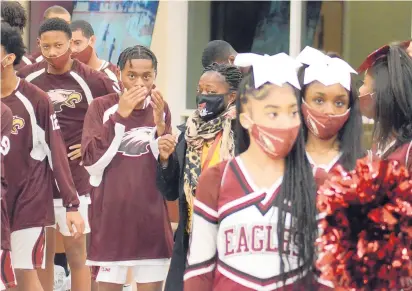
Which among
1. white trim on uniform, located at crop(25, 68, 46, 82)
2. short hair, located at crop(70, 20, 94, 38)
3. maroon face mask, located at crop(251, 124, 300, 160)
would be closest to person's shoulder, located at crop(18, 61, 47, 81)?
white trim on uniform, located at crop(25, 68, 46, 82)

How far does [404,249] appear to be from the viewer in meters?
3.59

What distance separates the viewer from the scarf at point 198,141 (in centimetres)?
534

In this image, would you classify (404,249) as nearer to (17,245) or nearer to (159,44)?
(17,245)

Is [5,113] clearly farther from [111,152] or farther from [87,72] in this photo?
[87,72]

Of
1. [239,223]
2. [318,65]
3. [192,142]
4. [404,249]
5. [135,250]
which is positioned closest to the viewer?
[404,249]

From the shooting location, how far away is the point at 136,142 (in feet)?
19.3

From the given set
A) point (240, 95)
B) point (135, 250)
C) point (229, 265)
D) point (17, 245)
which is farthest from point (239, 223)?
point (17, 245)

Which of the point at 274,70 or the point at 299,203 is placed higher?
the point at 274,70

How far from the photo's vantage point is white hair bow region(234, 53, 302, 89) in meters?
3.96

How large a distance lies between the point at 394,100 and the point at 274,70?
2.45 feet

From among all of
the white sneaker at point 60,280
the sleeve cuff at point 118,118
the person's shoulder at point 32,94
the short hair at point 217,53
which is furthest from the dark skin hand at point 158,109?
the white sneaker at point 60,280

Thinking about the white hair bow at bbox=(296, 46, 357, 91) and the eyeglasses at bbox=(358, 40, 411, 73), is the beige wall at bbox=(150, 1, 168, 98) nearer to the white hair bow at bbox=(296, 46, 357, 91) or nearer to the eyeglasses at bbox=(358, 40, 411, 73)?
the eyeglasses at bbox=(358, 40, 411, 73)

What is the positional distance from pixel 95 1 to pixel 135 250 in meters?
4.37

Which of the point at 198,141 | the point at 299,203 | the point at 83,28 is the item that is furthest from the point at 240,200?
the point at 83,28
